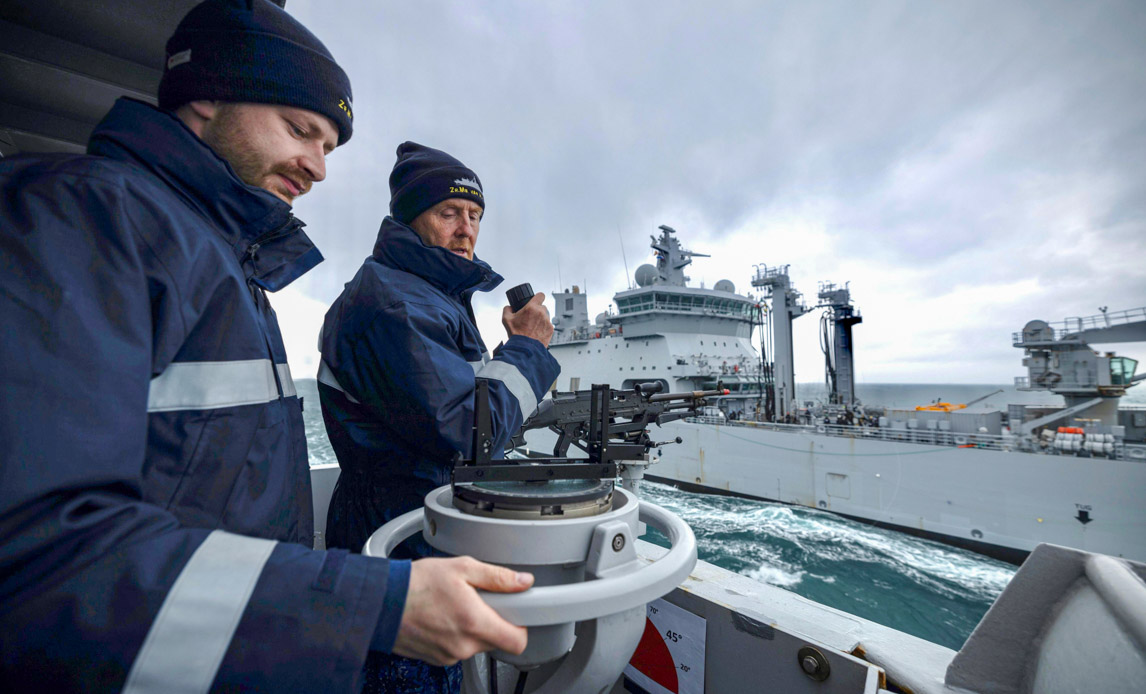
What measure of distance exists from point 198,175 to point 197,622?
2.88ft

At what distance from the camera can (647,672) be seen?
2.01 meters

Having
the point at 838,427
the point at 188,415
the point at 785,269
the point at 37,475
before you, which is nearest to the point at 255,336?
the point at 188,415

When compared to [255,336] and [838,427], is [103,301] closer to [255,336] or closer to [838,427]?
[255,336]

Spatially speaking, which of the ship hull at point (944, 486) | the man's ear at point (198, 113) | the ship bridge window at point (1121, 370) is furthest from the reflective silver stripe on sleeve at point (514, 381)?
the ship bridge window at point (1121, 370)

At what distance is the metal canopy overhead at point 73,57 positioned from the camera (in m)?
1.52

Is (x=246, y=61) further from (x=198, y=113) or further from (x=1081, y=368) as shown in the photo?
(x=1081, y=368)

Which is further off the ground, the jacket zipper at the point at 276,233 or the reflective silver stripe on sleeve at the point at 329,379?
the jacket zipper at the point at 276,233

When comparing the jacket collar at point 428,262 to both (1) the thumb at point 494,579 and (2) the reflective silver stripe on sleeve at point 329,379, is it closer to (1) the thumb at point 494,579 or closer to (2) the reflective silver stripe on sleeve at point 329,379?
(2) the reflective silver stripe on sleeve at point 329,379

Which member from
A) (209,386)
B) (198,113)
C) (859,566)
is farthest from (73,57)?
(859,566)

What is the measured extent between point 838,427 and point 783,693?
12.2m

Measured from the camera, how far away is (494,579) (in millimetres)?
676

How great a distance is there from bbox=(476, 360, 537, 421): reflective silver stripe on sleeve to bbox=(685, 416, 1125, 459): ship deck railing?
1249 centimetres

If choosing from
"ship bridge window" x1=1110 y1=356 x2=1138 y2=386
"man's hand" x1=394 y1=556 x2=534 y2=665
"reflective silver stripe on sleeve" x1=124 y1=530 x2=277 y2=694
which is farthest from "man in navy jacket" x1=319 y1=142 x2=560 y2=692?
"ship bridge window" x1=1110 y1=356 x2=1138 y2=386

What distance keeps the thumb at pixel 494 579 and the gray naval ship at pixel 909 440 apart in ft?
14.6
